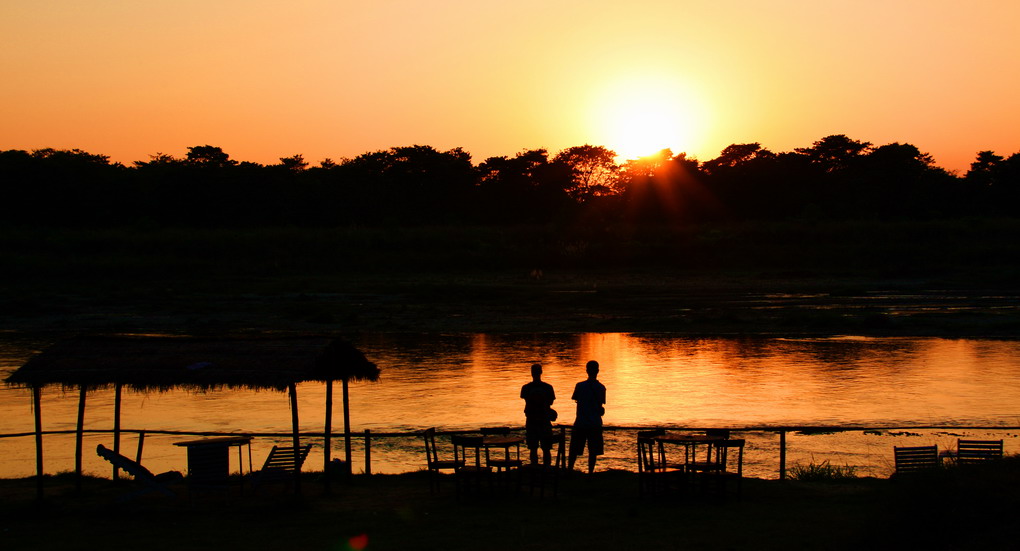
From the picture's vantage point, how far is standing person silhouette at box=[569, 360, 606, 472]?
13409 millimetres

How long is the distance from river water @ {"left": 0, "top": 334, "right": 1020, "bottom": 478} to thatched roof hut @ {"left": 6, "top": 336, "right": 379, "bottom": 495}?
4.29m

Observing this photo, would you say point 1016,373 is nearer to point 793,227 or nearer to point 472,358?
point 472,358

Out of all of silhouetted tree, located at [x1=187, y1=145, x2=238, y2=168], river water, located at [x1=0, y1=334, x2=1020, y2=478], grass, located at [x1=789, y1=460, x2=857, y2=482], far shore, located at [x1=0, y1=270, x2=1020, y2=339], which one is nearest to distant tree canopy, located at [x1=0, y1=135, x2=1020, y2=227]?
silhouetted tree, located at [x1=187, y1=145, x2=238, y2=168]

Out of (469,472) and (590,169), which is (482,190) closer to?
(590,169)

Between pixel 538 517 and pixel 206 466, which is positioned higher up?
pixel 206 466

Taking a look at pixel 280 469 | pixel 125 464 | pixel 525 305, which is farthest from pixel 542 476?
pixel 525 305

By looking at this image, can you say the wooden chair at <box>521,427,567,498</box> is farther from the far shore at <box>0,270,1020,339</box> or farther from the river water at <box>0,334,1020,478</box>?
the far shore at <box>0,270,1020,339</box>

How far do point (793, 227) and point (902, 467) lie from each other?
70146 mm

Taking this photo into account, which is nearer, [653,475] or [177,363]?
[653,475]

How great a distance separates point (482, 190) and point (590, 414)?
88.3 metres

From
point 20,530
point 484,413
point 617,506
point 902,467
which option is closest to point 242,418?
point 484,413

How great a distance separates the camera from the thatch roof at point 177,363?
12.4m

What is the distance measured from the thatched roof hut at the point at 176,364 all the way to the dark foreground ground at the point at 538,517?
0.93 metres

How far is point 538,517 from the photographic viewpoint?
11461 millimetres
